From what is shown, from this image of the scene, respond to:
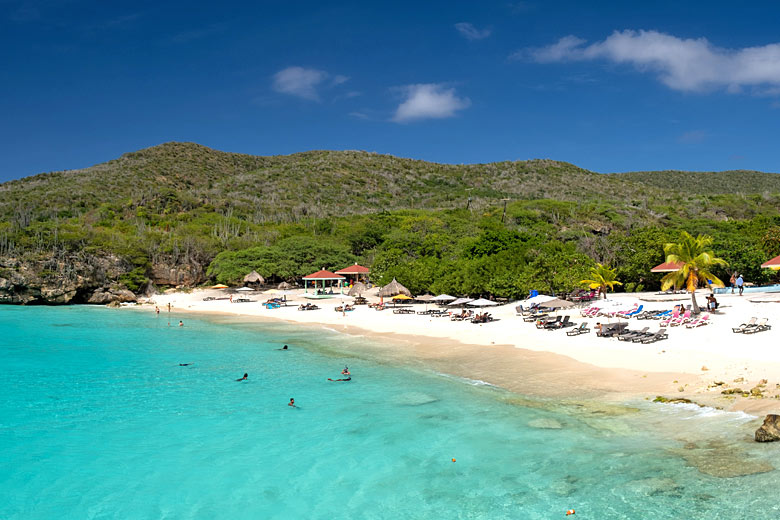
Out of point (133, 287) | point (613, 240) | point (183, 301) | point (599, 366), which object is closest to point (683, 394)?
point (599, 366)

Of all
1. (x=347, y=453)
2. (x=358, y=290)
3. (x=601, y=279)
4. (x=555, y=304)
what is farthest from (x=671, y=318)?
(x=358, y=290)

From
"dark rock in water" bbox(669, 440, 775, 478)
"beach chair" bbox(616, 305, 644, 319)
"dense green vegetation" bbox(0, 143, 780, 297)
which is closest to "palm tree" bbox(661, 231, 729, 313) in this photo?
"beach chair" bbox(616, 305, 644, 319)

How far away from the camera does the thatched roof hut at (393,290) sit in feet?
119

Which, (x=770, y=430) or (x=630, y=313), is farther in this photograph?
(x=630, y=313)

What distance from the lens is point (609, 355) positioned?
17.7m

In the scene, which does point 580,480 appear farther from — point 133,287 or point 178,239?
point 178,239

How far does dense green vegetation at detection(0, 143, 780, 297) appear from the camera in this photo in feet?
120

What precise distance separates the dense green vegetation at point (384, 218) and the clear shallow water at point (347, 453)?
19448 millimetres

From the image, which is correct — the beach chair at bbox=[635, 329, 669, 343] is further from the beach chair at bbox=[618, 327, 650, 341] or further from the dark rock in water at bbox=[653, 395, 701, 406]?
the dark rock in water at bbox=[653, 395, 701, 406]

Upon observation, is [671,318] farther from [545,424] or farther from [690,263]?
[545,424]

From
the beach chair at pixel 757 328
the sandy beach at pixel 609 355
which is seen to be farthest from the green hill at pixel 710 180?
the beach chair at pixel 757 328

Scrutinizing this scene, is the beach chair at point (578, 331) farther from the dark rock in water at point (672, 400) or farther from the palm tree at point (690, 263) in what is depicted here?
the dark rock in water at point (672, 400)

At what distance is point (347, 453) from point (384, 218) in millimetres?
69363

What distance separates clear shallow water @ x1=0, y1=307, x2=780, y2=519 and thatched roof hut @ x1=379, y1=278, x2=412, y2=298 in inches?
675
